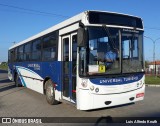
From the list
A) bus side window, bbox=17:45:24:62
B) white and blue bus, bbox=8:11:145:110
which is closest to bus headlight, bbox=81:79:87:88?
white and blue bus, bbox=8:11:145:110

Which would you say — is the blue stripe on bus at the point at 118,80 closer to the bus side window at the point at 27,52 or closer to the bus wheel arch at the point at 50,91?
the bus wheel arch at the point at 50,91

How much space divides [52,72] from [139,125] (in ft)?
14.7

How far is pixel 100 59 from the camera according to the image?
8.23 meters

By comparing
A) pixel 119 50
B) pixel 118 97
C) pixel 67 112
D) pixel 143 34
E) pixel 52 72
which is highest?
pixel 143 34

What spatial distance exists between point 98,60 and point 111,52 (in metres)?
0.55

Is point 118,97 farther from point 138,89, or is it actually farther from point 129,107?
point 129,107

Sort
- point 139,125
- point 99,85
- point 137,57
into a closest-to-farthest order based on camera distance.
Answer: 1. point 139,125
2. point 99,85
3. point 137,57

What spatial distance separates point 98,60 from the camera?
817 cm

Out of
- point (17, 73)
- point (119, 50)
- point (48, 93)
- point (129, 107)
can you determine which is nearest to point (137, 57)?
point (119, 50)

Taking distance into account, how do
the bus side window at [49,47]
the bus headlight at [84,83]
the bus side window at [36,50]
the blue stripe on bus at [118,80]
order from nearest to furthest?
the bus headlight at [84,83] < the blue stripe on bus at [118,80] < the bus side window at [49,47] < the bus side window at [36,50]

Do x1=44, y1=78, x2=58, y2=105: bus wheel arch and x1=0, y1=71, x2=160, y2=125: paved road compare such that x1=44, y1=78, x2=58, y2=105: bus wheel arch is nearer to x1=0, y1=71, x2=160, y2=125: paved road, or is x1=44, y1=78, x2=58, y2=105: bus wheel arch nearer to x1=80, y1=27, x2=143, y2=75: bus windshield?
x1=0, y1=71, x2=160, y2=125: paved road

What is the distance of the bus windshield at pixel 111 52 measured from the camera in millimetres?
8047

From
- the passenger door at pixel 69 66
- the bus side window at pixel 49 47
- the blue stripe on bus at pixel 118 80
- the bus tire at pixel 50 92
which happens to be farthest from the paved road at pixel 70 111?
the bus side window at pixel 49 47

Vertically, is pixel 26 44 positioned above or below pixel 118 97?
above
